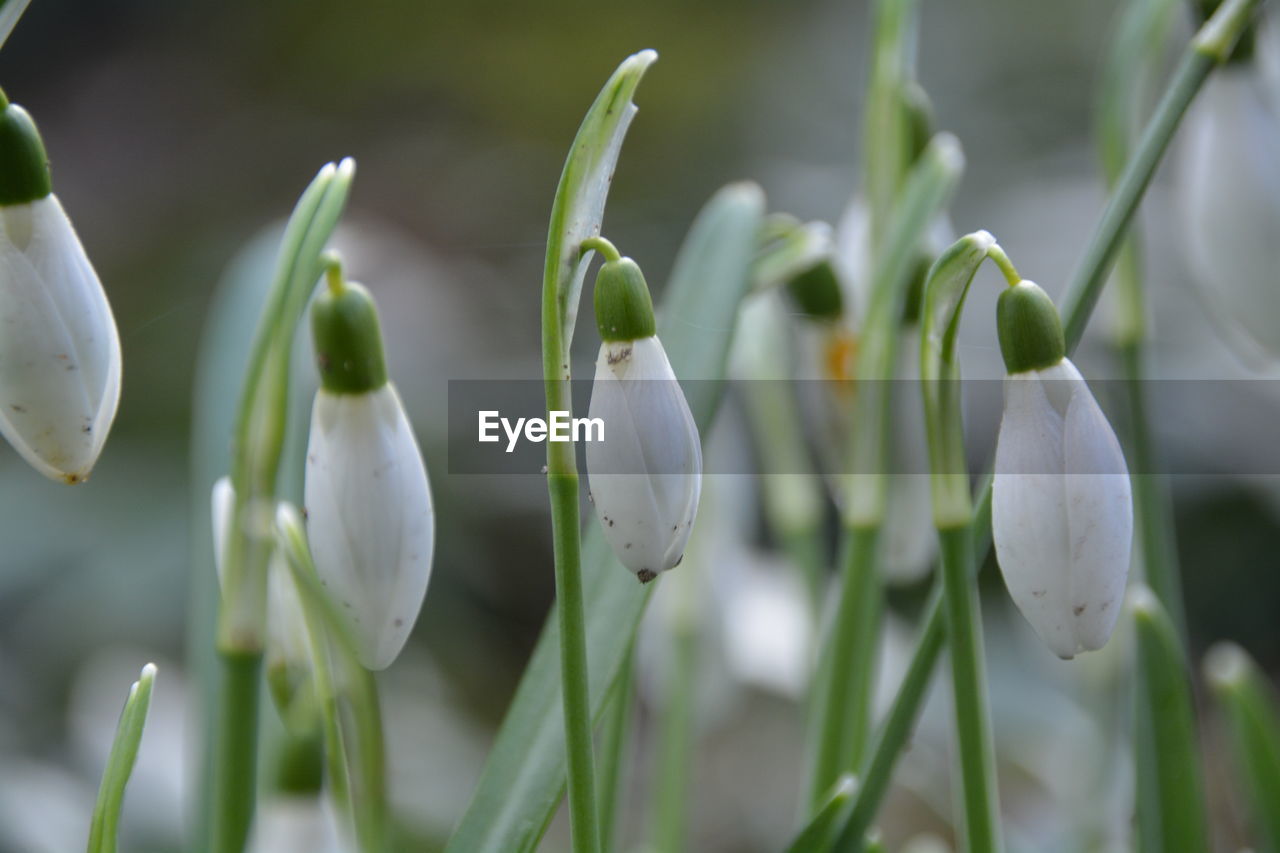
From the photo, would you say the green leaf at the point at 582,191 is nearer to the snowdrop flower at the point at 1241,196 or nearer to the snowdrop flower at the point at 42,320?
the snowdrop flower at the point at 42,320

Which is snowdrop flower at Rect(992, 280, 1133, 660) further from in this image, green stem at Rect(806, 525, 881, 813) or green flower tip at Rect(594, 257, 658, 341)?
green stem at Rect(806, 525, 881, 813)

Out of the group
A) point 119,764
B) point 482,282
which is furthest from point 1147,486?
point 482,282

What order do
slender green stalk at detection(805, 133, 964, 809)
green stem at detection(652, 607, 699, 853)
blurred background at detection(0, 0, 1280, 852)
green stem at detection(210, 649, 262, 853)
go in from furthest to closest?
1. blurred background at detection(0, 0, 1280, 852)
2. green stem at detection(652, 607, 699, 853)
3. slender green stalk at detection(805, 133, 964, 809)
4. green stem at detection(210, 649, 262, 853)

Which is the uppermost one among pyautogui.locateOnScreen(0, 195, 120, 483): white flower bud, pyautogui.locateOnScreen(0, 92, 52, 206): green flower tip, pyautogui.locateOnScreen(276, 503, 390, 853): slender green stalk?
pyautogui.locateOnScreen(0, 92, 52, 206): green flower tip

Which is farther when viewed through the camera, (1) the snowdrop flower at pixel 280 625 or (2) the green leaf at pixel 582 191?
(1) the snowdrop flower at pixel 280 625

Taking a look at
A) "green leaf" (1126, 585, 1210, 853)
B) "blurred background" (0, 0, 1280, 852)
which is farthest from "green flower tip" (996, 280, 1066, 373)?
"blurred background" (0, 0, 1280, 852)

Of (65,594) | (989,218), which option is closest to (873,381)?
(65,594)

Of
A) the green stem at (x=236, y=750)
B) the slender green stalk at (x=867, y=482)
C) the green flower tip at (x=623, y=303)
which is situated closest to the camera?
the green flower tip at (x=623, y=303)

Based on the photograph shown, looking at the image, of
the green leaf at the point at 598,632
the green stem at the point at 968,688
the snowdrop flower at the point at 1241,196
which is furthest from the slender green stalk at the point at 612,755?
the snowdrop flower at the point at 1241,196
